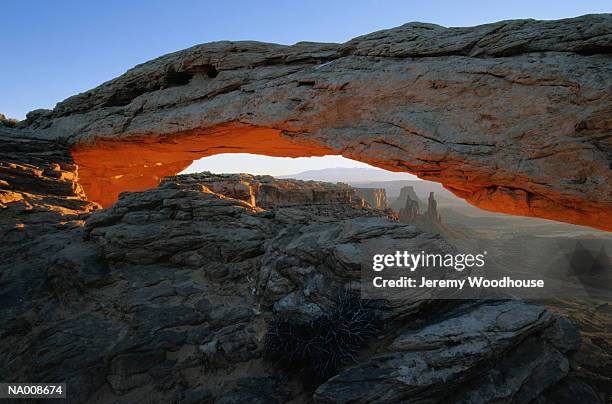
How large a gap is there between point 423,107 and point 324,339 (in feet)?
24.8

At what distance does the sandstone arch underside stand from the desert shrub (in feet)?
17.4

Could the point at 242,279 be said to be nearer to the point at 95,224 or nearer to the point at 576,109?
the point at 95,224

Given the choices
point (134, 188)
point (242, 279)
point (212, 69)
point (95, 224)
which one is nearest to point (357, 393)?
point (242, 279)

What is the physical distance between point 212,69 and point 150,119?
11.3 feet

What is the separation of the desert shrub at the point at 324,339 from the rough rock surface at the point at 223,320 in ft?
0.79

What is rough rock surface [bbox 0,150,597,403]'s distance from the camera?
5941mm

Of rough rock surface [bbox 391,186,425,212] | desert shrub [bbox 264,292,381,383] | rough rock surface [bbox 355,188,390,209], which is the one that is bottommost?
rough rock surface [bbox 391,186,425,212]

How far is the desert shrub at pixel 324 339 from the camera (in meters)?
6.02

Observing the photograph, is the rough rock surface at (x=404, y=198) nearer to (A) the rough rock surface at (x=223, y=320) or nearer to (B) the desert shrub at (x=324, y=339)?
(A) the rough rock surface at (x=223, y=320)

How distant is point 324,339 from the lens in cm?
619

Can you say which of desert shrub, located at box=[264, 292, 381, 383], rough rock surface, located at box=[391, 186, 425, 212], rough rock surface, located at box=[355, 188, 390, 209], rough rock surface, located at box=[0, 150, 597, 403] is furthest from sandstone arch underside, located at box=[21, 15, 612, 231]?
rough rock surface, located at box=[391, 186, 425, 212]

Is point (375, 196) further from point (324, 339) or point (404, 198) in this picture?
point (324, 339)

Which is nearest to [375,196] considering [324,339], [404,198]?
[404,198]

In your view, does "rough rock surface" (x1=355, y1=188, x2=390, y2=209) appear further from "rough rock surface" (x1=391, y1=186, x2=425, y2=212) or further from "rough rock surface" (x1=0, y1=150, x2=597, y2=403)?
"rough rock surface" (x1=0, y1=150, x2=597, y2=403)
